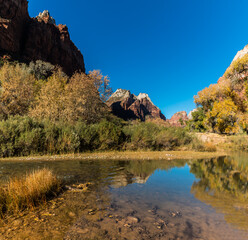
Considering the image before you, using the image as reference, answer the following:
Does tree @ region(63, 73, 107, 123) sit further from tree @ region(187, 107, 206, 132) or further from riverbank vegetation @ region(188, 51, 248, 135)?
tree @ region(187, 107, 206, 132)

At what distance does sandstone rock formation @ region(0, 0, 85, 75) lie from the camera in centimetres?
7012

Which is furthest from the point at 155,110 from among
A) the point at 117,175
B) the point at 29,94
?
the point at 117,175

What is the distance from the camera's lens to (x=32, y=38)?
3297 inches

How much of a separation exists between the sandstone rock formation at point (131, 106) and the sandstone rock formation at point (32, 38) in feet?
136

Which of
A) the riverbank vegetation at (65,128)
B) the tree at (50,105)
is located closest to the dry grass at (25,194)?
the riverbank vegetation at (65,128)

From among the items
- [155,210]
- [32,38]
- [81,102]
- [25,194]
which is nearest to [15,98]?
[81,102]

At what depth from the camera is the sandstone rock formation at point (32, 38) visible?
7012cm

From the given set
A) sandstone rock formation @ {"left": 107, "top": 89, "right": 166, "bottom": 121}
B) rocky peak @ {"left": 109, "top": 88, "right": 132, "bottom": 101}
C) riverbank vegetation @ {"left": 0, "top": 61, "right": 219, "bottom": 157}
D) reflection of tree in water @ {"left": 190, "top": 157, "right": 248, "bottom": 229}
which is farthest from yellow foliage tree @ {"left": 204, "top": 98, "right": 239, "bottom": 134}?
rocky peak @ {"left": 109, "top": 88, "right": 132, "bottom": 101}

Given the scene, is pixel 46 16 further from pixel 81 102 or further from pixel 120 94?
pixel 81 102

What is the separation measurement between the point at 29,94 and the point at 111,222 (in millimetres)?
22610

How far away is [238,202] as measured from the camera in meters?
5.05

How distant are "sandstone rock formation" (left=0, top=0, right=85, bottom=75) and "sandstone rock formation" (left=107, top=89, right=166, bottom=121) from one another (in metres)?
41.3

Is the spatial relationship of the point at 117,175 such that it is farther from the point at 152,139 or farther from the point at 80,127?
the point at 152,139

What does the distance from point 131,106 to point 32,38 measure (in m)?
84.0
